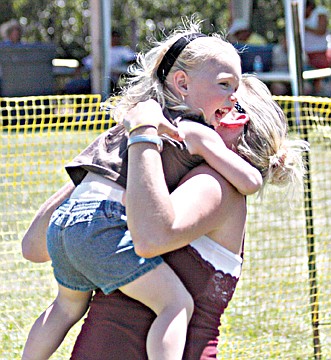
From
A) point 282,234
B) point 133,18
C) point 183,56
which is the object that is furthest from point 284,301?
point 133,18

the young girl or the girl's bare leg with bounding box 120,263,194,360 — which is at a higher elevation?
the young girl

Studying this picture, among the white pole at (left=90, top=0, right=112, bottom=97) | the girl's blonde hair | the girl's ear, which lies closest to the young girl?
the girl's ear

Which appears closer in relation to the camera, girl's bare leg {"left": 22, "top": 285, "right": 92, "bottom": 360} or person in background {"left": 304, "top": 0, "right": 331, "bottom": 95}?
girl's bare leg {"left": 22, "top": 285, "right": 92, "bottom": 360}

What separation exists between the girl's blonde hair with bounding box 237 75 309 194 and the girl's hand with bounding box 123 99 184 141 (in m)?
0.27

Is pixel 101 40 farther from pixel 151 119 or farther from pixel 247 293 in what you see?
pixel 151 119

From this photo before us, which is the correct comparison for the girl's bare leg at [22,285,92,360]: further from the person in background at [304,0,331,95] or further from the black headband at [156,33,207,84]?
the person in background at [304,0,331,95]

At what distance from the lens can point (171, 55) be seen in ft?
7.84

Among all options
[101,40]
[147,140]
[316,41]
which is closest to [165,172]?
[147,140]

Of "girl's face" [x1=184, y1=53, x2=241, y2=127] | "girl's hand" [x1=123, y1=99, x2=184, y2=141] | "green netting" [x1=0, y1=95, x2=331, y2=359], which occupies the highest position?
"girl's face" [x1=184, y1=53, x2=241, y2=127]

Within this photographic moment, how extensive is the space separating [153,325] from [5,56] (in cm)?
1136

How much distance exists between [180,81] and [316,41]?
12.4 m

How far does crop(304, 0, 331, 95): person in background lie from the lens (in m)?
14.2

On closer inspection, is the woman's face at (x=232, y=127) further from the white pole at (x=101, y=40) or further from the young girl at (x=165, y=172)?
the white pole at (x=101, y=40)

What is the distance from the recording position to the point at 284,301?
4.60 meters
